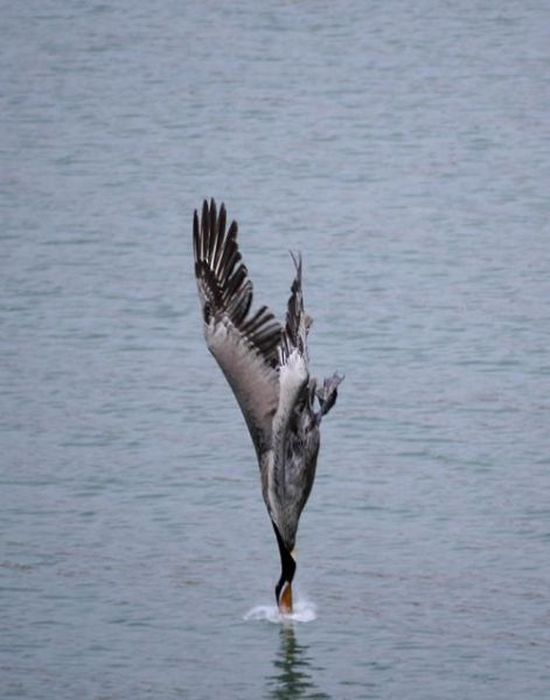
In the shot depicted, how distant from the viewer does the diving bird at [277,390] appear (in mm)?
11617

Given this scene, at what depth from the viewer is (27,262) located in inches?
779

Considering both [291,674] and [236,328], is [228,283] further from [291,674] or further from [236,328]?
[291,674]

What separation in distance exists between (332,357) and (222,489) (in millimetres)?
3108

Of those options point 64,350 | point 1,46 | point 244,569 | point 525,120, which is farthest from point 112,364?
point 1,46

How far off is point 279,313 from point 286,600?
6.07 meters

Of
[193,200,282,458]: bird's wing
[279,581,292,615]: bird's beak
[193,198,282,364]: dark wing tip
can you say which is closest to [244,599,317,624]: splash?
[279,581,292,615]: bird's beak

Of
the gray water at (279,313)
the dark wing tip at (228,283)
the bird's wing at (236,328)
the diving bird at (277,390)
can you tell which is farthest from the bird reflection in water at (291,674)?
the dark wing tip at (228,283)

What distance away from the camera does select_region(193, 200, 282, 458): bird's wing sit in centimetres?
1214

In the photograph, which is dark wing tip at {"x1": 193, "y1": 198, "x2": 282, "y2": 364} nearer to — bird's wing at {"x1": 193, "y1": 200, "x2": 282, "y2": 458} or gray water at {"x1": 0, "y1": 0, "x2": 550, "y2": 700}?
bird's wing at {"x1": 193, "y1": 200, "x2": 282, "y2": 458}

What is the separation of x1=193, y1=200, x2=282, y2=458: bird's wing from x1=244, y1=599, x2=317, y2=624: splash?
743 mm

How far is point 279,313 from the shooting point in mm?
17922

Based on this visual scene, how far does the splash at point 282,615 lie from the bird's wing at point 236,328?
0.74 metres

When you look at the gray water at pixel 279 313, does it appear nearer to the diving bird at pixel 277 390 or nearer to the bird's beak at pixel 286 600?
the bird's beak at pixel 286 600

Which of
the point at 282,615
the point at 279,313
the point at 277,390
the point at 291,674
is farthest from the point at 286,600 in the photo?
the point at 279,313
